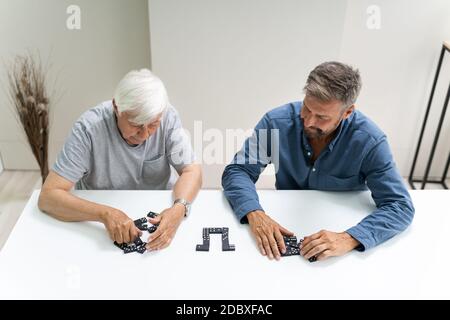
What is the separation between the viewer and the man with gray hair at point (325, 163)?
4.78ft

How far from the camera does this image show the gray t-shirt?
1641mm

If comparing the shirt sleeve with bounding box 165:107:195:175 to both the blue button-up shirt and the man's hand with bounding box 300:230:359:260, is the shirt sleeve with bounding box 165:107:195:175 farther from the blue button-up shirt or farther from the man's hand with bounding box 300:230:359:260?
the man's hand with bounding box 300:230:359:260

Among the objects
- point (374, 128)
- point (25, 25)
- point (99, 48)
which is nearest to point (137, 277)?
point (374, 128)

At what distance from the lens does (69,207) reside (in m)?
1.52

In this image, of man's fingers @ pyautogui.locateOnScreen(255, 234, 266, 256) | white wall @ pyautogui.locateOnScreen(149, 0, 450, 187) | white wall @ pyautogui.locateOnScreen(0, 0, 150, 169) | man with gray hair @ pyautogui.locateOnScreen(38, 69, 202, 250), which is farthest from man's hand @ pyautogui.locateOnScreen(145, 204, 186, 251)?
white wall @ pyautogui.locateOnScreen(0, 0, 150, 169)

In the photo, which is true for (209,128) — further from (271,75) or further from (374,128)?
(374,128)

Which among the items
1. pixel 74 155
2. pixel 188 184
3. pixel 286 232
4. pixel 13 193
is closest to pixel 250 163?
pixel 188 184

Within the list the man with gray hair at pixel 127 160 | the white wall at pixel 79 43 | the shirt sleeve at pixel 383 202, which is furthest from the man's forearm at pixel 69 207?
the white wall at pixel 79 43

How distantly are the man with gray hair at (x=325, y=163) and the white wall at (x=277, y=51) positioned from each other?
909mm

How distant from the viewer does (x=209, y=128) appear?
2846 millimetres

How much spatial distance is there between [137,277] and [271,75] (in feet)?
5.67

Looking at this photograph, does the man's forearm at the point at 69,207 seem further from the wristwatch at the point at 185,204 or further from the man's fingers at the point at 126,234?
the wristwatch at the point at 185,204

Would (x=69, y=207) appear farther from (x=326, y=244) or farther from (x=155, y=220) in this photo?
(x=326, y=244)

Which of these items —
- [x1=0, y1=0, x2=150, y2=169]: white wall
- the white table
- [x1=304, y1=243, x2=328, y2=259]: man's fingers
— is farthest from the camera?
[x1=0, y1=0, x2=150, y2=169]: white wall
